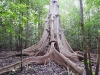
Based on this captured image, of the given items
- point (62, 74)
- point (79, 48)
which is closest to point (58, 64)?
point (62, 74)

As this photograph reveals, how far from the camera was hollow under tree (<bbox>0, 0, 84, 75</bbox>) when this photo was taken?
520cm

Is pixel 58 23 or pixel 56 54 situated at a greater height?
pixel 58 23

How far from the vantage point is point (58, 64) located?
18.5 ft

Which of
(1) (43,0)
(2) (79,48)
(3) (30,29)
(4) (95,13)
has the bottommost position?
(2) (79,48)

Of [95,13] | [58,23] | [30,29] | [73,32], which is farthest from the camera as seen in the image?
[30,29]

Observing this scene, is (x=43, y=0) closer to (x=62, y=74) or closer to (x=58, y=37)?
(x=58, y=37)

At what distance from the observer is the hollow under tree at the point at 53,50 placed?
520 centimetres

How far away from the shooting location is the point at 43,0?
1515cm

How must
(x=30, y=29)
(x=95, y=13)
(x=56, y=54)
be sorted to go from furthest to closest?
(x=30, y=29) < (x=95, y=13) < (x=56, y=54)

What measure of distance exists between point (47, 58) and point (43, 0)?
34.3ft

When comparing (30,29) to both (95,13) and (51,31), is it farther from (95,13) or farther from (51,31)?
(51,31)

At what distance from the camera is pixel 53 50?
6.22 meters

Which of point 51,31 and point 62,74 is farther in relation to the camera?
point 51,31

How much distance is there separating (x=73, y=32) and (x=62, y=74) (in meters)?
10.7
